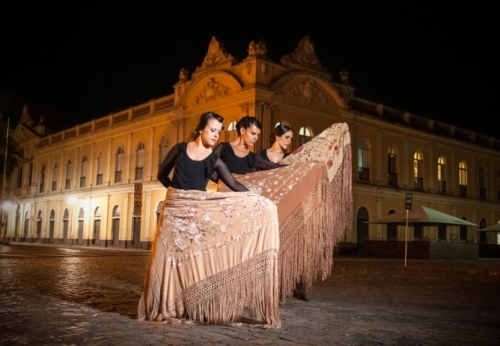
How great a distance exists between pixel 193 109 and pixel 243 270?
24.2 m

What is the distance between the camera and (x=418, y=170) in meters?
33.3

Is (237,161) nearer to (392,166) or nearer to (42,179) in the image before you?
(392,166)

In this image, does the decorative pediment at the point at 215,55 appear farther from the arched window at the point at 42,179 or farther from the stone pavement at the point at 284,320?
the arched window at the point at 42,179

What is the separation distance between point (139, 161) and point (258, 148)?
11.1 meters

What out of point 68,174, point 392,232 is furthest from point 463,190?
point 68,174

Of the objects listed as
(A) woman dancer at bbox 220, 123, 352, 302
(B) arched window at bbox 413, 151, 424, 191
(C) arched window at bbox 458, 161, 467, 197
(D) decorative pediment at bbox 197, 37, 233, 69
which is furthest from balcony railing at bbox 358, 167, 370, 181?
(A) woman dancer at bbox 220, 123, 352, 302

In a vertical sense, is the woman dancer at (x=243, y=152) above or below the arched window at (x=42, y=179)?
below

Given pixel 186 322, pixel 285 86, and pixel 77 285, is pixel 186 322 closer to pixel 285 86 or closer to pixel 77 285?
pixel 77 285

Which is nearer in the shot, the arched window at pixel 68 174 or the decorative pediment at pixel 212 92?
the decorative pediment at pixel 212 92

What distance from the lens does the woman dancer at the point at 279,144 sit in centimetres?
663

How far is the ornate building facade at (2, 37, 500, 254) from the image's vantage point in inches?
1031

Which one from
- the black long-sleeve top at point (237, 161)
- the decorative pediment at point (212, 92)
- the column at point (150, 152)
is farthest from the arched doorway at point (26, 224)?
the black long-sleeve top at point (237, 161)

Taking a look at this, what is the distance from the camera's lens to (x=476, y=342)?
411 centimetres

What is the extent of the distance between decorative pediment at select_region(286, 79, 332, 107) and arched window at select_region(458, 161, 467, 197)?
13.4 m
